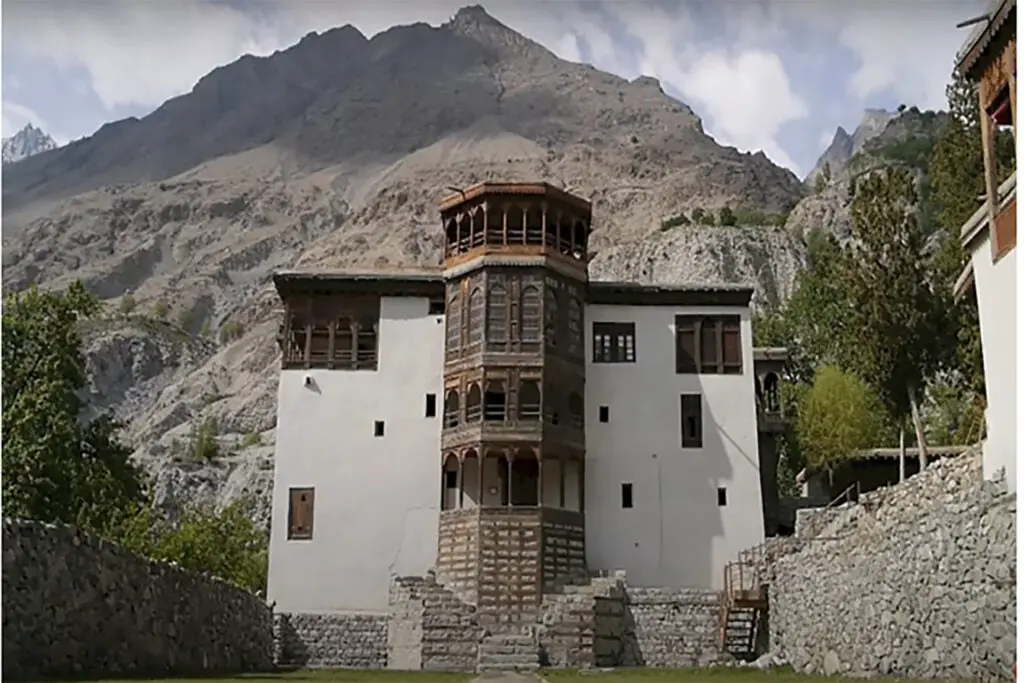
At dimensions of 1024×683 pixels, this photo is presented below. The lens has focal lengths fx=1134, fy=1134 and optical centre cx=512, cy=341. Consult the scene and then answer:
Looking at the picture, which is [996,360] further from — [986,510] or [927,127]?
[927,127]

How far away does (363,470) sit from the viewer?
109ft

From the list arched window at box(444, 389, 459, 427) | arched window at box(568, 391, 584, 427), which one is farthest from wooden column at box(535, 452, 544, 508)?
arched window at box(444, 389, 459, 427)

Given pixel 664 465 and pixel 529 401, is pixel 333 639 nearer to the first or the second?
pixel 529 401

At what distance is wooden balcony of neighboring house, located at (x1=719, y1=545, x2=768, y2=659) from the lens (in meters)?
28.8

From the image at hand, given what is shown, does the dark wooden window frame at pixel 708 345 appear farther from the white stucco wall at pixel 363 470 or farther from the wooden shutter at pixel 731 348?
the white stucco wall at pixel 363 470

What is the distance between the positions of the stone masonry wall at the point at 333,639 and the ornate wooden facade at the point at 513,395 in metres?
2.66

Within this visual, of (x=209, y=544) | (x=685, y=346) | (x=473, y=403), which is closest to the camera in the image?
(x=473, y=403)

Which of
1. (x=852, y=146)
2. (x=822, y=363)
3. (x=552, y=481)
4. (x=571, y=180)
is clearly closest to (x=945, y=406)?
(x=822, y=363)

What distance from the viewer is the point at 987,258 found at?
16.3 m

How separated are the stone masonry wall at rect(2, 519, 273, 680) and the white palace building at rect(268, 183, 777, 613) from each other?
1221 centimetres

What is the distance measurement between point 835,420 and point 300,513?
868 inches

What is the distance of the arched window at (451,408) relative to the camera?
3288 cm

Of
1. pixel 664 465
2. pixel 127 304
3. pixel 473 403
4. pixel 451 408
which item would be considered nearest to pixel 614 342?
pixel 664 465

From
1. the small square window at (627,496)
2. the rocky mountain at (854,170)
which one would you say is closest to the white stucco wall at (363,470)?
the small square window at (627,496)
